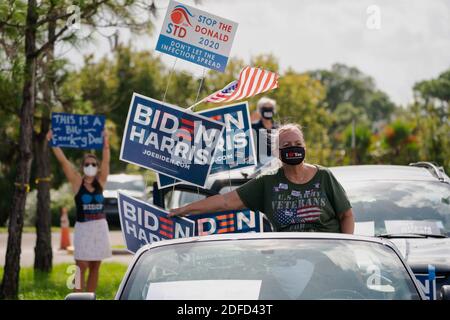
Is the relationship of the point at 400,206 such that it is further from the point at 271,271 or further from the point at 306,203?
the point at 271,271

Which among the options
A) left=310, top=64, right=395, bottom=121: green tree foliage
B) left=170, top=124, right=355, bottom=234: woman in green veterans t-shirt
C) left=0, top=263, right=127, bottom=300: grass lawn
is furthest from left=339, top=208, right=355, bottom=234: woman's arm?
left=310, top=64, right=395, bottom=121: green tree foliage

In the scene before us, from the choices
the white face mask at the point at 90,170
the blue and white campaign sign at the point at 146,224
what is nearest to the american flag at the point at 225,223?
the blue and white campaign sign at the point at 146,224

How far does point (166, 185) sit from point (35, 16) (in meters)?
4.03

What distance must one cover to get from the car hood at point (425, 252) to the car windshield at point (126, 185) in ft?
82.2

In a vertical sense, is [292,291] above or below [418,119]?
below

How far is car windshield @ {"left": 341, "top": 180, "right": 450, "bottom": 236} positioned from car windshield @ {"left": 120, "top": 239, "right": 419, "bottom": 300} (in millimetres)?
3014

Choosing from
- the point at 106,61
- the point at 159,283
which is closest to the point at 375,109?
the point at 106,61

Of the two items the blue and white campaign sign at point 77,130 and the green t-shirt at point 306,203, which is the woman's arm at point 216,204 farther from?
the blue and white campaign sign at point 77,130

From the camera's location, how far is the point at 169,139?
25.0ft

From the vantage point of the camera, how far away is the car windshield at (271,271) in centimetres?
463

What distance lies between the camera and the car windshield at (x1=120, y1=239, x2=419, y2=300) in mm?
4633
